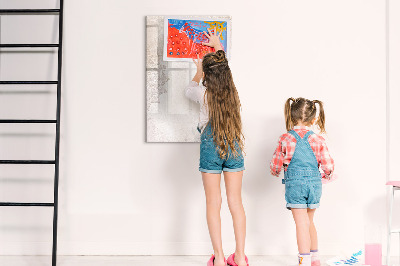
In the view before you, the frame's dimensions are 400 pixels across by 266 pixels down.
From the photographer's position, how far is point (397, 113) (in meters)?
3.38

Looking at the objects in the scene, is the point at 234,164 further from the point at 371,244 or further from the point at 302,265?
the point at 371,244

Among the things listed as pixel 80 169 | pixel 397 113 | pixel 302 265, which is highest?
pixel 397 113

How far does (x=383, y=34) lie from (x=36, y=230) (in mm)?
2803

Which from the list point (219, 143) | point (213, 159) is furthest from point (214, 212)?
point (219, 143)

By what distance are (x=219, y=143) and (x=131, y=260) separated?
1051 mm

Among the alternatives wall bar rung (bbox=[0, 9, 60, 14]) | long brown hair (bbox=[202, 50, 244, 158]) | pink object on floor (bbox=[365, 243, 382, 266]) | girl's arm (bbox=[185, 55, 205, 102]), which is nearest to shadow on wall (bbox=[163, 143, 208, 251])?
girl's arm (bbox=[185, 55, 205, 102])

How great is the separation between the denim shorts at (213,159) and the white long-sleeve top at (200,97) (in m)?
0.07

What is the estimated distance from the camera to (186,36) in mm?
3375

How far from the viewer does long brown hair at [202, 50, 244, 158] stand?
9.41ft

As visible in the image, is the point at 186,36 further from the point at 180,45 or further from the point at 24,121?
the point at 24,121

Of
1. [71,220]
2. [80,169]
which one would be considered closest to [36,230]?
[71,220]

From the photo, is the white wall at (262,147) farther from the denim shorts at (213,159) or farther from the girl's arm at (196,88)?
the denim shorts at (213,159)

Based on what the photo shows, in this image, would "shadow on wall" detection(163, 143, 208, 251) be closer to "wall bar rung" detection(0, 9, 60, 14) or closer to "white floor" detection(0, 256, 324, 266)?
"white floor" detection(0, 256, 324, 266)

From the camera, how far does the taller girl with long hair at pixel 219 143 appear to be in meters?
2.88
